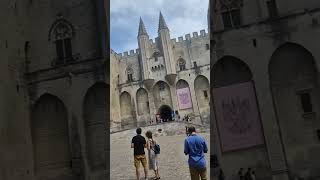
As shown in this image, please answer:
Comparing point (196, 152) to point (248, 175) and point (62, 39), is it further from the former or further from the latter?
point (62, 39)

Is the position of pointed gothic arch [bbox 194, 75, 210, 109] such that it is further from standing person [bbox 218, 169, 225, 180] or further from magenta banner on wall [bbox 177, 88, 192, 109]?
standing person [bbox 218, 169, 225, 180]

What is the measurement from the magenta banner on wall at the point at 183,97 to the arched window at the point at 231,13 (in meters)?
14.2

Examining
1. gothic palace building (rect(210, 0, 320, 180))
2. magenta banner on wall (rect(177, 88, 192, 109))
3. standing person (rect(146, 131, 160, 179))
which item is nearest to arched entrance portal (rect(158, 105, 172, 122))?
magenta banner on wall (rect(177, 88, 192, 109))

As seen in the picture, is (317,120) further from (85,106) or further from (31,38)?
(31,38)

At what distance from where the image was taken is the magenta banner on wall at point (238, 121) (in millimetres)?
13938

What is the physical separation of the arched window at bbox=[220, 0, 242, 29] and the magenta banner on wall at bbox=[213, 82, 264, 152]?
8.41 ft

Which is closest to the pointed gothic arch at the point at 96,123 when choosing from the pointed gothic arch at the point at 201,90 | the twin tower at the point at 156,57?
the pointed gothic arch at the point at 201,90

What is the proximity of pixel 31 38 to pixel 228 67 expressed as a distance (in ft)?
23.8

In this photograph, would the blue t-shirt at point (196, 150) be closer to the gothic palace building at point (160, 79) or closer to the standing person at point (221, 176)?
the standing person at point (221, 176)

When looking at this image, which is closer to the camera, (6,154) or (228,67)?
(6,154)

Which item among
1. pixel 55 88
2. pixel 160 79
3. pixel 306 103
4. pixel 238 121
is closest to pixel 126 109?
pixel 160 79

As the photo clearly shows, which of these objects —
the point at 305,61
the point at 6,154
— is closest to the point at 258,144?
the point at 305,61

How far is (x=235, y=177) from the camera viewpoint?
45.5ft

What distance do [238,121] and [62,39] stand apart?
695cm
